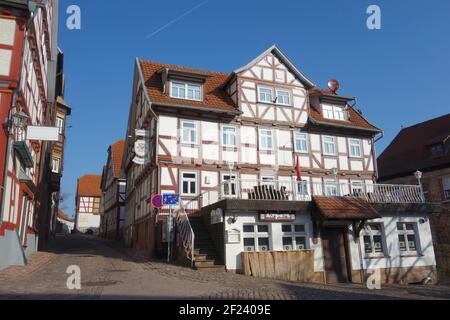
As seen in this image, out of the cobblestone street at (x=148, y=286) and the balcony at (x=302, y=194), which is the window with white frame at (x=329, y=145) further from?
the cobblestone street at (x=148, y=286)

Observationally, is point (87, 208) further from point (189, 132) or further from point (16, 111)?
point (16, 111)

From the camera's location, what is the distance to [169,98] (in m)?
21.1

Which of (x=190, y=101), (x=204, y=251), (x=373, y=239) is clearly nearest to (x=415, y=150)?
(x=373, y=239)

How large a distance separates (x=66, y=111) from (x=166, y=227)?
2166 cm

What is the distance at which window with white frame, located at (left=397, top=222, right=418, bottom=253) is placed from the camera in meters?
18.2

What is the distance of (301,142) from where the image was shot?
936 inches

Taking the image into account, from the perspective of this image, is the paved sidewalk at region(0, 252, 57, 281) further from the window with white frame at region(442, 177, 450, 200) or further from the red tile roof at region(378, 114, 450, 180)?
the red tile roof at region(378, 114, 450, 180)

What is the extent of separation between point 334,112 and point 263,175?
7.30m

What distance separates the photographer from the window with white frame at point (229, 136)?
2184 cm

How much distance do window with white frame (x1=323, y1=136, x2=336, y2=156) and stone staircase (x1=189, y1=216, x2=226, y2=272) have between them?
10.5 m

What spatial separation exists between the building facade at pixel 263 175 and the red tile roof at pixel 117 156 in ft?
35.3
